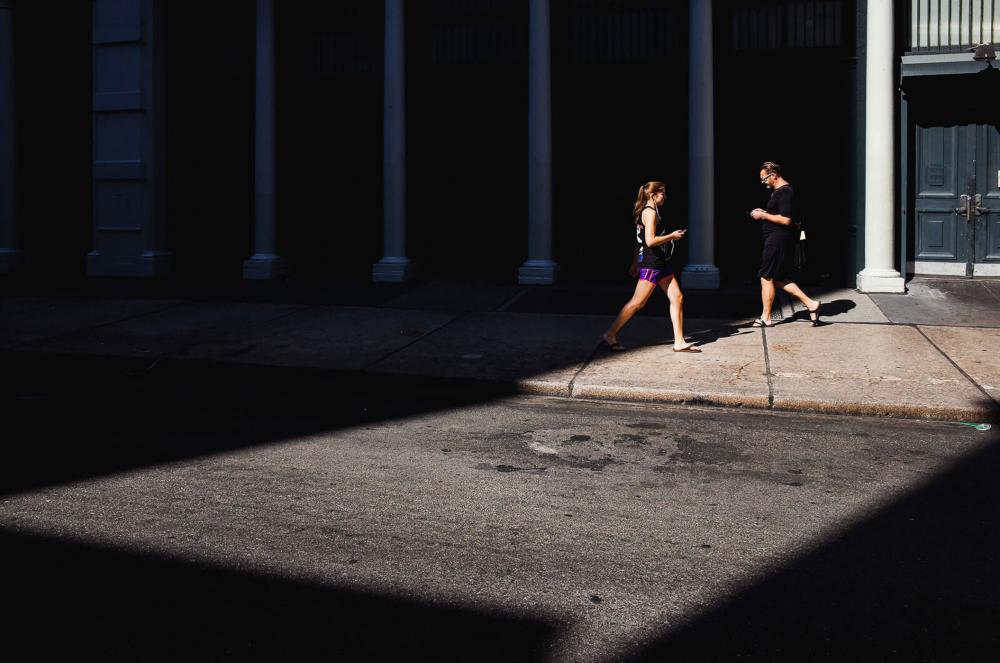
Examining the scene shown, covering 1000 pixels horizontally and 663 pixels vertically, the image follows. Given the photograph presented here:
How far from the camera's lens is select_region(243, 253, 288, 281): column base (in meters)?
15.2

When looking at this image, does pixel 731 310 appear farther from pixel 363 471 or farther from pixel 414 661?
pixel 414 661

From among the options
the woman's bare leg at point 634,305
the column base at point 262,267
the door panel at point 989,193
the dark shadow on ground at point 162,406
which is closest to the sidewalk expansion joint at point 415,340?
the dark shadow on ground at point 162,406

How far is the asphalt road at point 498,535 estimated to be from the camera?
11.2 feet

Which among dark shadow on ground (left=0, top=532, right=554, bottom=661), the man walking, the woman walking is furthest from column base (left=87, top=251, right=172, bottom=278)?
dark shadow on ground (left=0, top=532, right=554, bottom=661)

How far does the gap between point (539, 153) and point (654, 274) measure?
5.35m

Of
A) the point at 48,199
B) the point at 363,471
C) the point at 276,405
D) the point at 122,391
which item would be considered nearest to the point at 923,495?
the point at 363,471

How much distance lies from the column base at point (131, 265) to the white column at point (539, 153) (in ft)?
19.6

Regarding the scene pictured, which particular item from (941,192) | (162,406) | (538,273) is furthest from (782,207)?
(162,406)

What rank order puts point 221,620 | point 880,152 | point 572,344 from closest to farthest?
Answer: point 221,620 < point 572,344 < point 880,152

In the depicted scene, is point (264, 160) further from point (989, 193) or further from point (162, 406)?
point (989, 193)

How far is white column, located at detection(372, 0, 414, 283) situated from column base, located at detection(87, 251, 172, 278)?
12.2 ft

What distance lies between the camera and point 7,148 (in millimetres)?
16703

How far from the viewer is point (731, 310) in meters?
11.5

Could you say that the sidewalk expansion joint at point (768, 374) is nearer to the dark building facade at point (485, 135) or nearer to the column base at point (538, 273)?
the dark building facade at point (485, 135)
